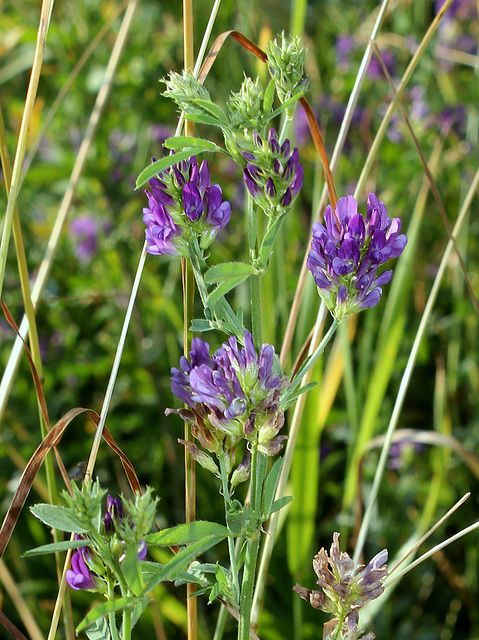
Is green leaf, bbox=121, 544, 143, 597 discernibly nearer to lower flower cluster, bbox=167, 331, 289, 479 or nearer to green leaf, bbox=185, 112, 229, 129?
lower flower cluster, bbox=167, 331, 289, 479

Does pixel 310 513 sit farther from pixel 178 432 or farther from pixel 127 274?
pixel 127 274

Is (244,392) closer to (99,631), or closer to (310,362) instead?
(310,362)

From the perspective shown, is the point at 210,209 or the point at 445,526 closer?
the point at 210,209

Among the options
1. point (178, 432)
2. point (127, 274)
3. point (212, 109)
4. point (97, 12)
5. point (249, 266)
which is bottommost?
point (178, 432)

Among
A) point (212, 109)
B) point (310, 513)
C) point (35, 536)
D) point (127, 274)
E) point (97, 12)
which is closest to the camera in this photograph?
point (212, 109)

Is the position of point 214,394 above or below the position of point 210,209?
below

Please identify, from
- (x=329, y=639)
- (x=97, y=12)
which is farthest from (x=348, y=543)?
(x=97, y=12)

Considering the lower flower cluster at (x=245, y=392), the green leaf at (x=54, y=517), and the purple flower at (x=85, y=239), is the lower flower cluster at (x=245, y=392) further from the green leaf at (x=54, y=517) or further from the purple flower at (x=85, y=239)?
the purple flower at (x=85, y=239)
